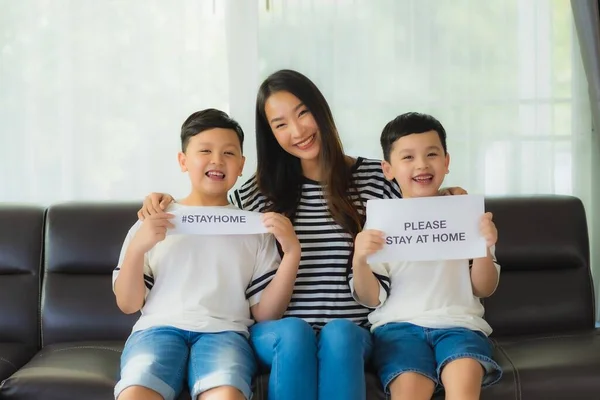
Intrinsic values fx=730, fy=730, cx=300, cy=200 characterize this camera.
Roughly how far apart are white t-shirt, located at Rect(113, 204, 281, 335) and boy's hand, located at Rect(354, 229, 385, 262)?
252 mm

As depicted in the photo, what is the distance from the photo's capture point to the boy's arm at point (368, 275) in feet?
6.14

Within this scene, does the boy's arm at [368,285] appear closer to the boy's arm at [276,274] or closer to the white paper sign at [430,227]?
the white paper sign at [430,227]

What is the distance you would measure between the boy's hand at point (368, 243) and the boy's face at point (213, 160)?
1.31 ft

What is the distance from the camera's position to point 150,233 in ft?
6.14

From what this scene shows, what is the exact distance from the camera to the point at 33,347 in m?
2.29

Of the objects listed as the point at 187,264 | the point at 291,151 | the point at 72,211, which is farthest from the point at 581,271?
the point at 72,211

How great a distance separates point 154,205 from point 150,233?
0.12 metres

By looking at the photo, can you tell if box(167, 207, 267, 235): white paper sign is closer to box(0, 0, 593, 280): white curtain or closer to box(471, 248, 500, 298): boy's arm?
box(471, 248, 500, 298): boy's arm

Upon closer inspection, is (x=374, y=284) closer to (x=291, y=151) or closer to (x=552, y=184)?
(x=291, y=151)

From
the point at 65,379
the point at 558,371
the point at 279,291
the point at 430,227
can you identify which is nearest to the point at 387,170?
the point at 430,227

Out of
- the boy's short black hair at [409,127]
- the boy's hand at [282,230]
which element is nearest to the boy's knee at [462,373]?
the boy's hand at [282,230]

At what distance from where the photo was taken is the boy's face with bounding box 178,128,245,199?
198 centimetres

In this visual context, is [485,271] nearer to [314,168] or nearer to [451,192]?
[451,192]

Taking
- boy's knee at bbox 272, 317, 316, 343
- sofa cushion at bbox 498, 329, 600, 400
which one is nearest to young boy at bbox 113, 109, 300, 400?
boy's knee at bbox 272, 317, 316, 343
